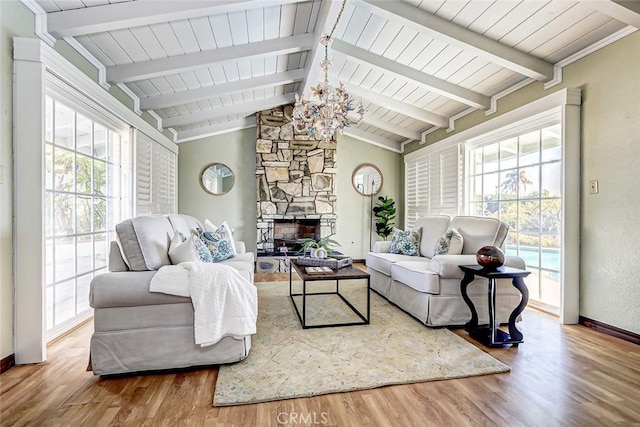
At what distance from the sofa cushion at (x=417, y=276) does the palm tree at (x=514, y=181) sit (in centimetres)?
157

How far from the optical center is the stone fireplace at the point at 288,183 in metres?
5.85

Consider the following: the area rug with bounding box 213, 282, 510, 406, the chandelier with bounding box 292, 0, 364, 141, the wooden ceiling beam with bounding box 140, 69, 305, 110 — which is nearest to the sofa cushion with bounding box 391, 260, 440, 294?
the area rug with bounding box 213, 282, 510, 406

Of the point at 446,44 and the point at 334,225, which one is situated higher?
the point at 446,44

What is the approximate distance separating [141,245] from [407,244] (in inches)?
114

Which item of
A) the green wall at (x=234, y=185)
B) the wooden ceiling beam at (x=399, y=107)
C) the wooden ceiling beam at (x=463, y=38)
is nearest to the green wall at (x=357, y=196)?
the wooden ceiling beam at (x=399, y=107)

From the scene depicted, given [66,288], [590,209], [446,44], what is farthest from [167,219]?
[590,209]

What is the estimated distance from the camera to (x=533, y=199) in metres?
3.61

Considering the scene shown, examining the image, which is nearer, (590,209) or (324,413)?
(324,413)

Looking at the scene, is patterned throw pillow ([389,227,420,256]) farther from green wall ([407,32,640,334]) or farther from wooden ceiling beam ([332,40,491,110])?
wooden ceiling beam ([332,40,491,110])

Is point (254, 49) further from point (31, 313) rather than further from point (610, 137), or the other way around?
point (610, 137)

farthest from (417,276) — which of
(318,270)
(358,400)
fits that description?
(358,400)

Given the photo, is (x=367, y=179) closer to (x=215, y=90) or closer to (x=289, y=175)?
(x=289, y=175)

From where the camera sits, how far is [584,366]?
217cm

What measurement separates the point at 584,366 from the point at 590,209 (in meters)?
1.46
